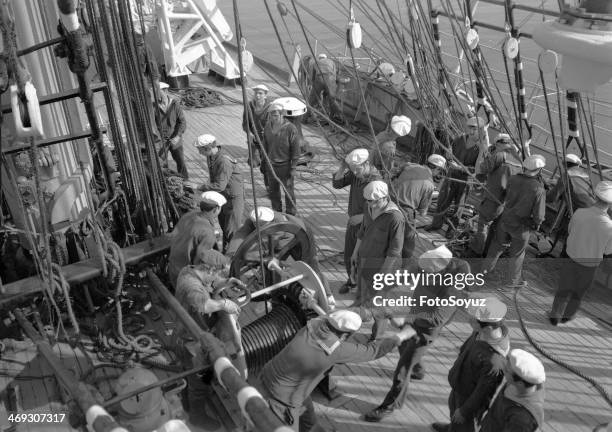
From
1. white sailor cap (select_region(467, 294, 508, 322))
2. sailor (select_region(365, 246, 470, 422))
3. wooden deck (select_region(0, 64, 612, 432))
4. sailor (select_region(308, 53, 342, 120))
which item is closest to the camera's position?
white sailor cap (select_region(467, 294, 508, 322))

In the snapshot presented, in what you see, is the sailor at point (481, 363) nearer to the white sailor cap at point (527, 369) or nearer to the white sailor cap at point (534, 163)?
the white sailor cap at point (527, 369)

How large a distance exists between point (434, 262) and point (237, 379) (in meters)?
2.25

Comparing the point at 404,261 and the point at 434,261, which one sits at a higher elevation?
the point at 434,261

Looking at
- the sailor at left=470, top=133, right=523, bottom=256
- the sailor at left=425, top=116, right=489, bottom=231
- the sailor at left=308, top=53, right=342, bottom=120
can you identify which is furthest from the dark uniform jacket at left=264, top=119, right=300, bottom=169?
the sailor at left=308, top=53, right=342, bottom=120

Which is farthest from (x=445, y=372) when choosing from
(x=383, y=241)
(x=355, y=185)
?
(x=355, y=185)

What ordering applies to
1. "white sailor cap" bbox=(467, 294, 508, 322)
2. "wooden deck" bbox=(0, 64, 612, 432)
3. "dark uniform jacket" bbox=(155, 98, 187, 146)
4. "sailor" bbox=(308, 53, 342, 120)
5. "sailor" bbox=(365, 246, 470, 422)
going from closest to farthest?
"white sailor cap" bbox=(467, 294, 508, 322) → "sailor" bbox=(365, 246, 470, 422) → "wooden deck" bbox=(0, 64, 612, 432) → "dark uniform jacket" bbox=(155, 98, 187, 146) → "sailor" bbox=(308, 53, 342, 120)

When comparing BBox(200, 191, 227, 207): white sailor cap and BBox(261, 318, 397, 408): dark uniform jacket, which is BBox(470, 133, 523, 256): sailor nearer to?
BBox(200, 191, 227, 207): white sailor cap

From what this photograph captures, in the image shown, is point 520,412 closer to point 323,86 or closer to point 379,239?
point 379,239

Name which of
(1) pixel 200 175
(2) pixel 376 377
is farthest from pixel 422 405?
(1) pixel 200 175

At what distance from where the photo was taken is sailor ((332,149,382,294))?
5980 millimetres

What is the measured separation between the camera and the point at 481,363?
11.7 feet

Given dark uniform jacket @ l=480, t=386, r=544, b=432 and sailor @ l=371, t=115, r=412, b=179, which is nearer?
dark uniform jacket @ l=480, t=386, r=544, b=432

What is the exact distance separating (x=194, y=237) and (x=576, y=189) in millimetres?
4246

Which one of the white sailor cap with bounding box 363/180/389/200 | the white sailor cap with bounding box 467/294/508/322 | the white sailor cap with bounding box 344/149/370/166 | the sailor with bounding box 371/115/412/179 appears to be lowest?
the sailor with bounding box 371/115/412/179
